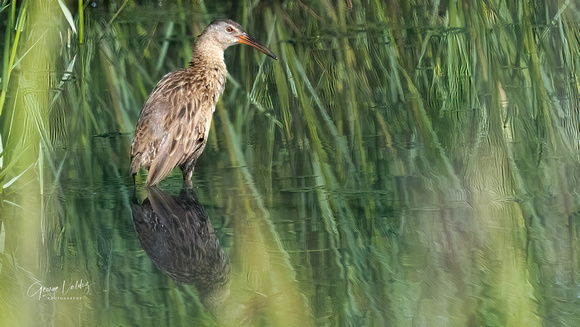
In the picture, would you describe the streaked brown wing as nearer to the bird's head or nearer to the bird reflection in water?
the bird reflection in water

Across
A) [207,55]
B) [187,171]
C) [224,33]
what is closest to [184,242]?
[187,171]

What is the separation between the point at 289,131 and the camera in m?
6.03

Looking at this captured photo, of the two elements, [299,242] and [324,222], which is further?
[324,222]

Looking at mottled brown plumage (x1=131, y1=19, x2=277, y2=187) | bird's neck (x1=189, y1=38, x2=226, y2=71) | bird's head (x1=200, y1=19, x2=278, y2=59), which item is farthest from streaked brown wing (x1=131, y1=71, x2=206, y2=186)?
bird's head (x1=200, y1=19, x2=278, y2=59)

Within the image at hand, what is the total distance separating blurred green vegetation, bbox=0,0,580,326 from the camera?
340 centimetres

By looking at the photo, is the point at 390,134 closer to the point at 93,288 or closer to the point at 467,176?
the point at 467,176

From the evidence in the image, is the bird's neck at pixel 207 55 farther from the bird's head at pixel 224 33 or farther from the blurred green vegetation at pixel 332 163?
the blurred green vegetation at pixel 332 163

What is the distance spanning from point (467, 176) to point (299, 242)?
1324 mm

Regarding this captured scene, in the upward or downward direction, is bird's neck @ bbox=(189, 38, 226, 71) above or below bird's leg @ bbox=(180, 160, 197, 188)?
Answer: above

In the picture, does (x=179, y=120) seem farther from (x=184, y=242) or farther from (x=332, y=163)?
(x=184, y=242)

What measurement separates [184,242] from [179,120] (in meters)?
1.55

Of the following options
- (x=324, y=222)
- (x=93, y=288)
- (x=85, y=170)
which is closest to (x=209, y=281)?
(x=93, y=288)

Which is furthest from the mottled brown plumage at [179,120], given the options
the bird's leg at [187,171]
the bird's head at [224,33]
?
the bird's head at [224,33]

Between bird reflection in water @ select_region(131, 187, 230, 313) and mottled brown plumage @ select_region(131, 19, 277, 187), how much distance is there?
0.29m
